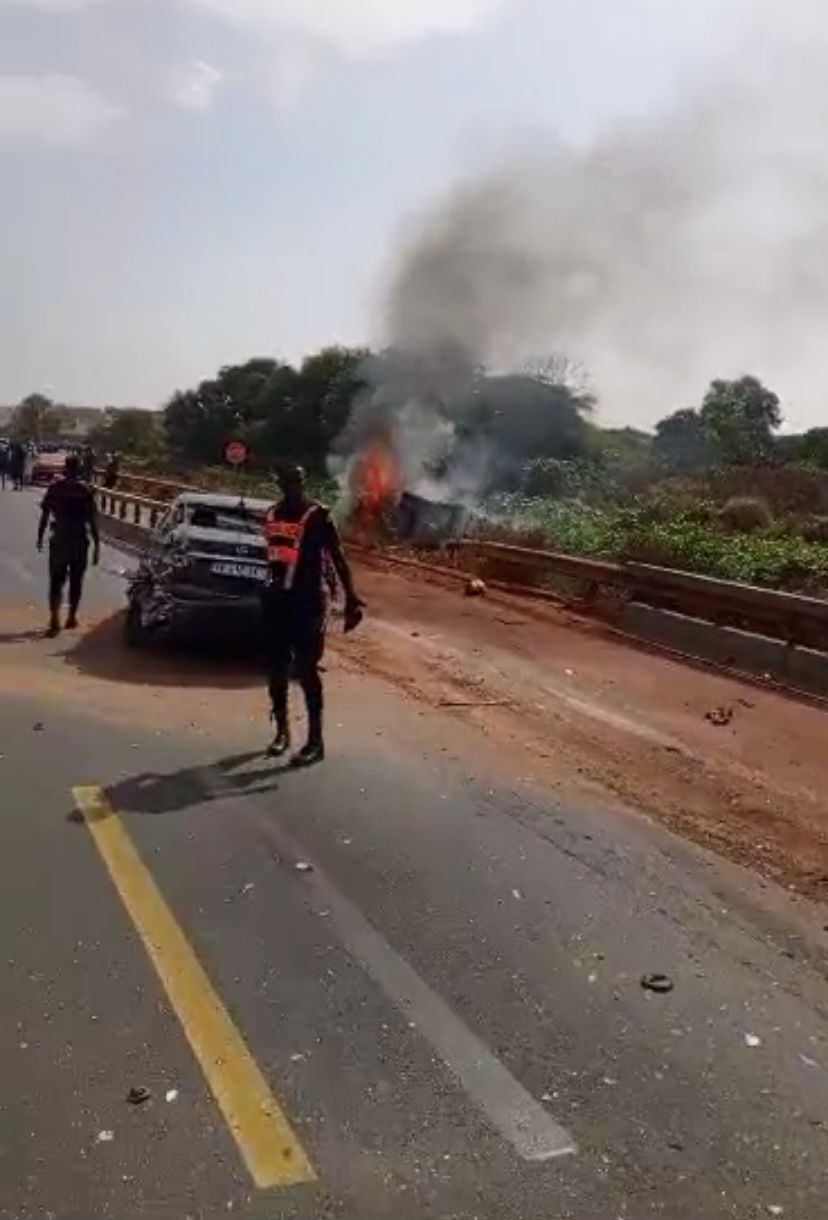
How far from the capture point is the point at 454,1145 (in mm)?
3299

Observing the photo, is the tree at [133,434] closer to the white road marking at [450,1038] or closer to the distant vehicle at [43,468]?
the distant vehicle at [43,468]

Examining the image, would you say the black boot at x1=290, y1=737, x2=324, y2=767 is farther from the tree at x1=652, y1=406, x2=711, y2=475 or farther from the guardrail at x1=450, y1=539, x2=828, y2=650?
the tree at x1=652, y1=406, x2=711, y2=475

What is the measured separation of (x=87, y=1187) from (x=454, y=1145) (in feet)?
3.09

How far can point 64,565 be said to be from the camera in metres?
12.7

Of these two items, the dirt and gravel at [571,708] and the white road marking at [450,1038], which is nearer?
the white road marking at [450,1038]

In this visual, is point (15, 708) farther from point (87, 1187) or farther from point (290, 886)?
point (87, 1187)

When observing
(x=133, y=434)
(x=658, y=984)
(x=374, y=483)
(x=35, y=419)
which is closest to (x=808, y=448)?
(x=374, y=483)

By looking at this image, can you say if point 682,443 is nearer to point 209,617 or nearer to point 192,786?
point 209,617

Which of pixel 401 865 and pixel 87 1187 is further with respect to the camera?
pixel 401 865

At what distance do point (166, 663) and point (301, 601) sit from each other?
392 cm

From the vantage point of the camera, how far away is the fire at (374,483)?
2739 cm

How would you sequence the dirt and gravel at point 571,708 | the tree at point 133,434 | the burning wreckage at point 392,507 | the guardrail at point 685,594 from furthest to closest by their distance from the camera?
the tree at point 133,434 < the burning wreckage at point 392,507 < the guardrail at point 685,594 < the dirt and gravel at point 571,708

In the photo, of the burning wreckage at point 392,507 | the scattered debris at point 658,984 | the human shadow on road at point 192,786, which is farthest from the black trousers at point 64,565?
the burning wreckage at point 392,507

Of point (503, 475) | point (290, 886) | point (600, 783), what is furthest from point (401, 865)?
point (503, 475)
